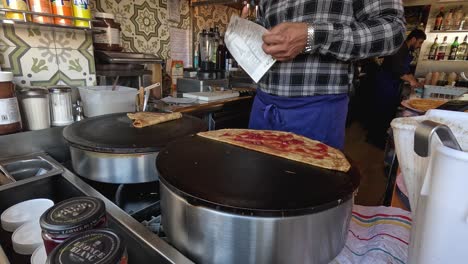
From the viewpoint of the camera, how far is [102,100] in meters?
1.18

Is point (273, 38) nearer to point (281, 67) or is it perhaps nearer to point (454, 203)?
point (281, 67)

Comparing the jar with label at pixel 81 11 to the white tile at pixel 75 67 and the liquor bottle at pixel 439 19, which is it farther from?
the liquor bottle at pixel 439 19

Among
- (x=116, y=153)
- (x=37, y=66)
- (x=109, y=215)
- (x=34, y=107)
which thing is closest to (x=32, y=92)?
(x=34, y=107)

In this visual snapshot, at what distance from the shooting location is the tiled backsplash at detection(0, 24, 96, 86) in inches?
42.9

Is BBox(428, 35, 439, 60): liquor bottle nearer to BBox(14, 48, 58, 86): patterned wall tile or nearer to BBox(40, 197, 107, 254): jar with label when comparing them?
BBox(14, 48, 58, 86): patterned wall tile

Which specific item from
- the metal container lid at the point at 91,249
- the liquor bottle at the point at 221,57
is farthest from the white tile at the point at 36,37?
the liquor bottle at the point at 221,57

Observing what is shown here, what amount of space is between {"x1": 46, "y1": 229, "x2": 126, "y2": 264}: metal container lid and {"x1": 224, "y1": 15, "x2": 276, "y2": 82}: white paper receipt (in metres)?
0.73

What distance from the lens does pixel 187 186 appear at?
50cm

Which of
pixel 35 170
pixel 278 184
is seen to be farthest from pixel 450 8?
pixel 35 170

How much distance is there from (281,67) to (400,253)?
2.44 feet

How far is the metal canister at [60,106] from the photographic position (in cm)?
107

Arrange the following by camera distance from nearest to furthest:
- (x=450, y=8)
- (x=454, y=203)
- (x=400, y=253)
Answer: (x=454, y=203)
(x=400, y=253)
(x=450, y=8)

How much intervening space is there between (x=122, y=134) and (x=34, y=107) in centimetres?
45

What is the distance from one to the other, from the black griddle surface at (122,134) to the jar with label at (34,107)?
213 mm
